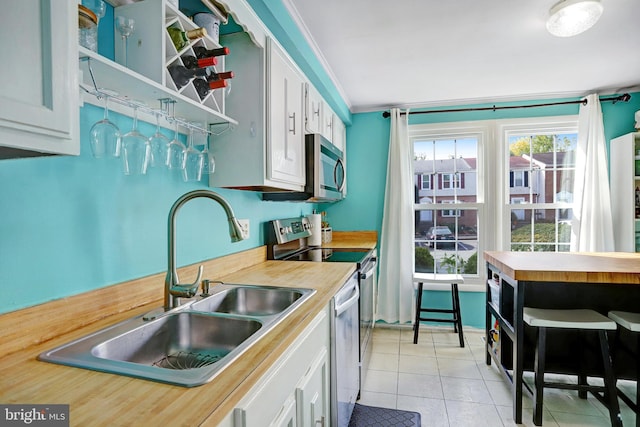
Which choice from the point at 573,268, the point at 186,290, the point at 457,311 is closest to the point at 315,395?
Result: the point at 186,290

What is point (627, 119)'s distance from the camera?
10.3 ft

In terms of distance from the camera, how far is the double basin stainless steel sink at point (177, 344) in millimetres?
731

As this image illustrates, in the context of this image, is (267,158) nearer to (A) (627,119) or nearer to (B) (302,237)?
(B) (302,237)

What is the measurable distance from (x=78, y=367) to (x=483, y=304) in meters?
3.57

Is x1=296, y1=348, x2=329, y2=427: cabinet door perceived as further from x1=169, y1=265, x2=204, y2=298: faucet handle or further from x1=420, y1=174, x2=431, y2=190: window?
x1=420, y1=174, x2=431, y2=190: window

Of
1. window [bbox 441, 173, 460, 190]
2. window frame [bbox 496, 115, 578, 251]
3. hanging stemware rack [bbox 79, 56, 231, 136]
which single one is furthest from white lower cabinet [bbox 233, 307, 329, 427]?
window frame [bbox 496, 115, 578, 251]

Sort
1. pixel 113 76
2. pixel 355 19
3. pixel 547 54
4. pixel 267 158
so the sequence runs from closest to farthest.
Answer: pixel 113 76
pixel 267 158
pixel 355 19
pixel 547 54

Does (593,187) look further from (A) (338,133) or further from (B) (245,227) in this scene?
(B) (245,227)

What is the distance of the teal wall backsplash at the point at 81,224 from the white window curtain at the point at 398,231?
2343 millimetres

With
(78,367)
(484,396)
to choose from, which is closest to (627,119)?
(484,396)

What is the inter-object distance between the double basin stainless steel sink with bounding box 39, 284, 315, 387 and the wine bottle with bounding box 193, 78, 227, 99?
80 cm

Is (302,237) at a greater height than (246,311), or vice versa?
(302,237)

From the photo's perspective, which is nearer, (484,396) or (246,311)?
(246,311)

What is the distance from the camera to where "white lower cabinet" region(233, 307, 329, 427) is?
78 centimetres
